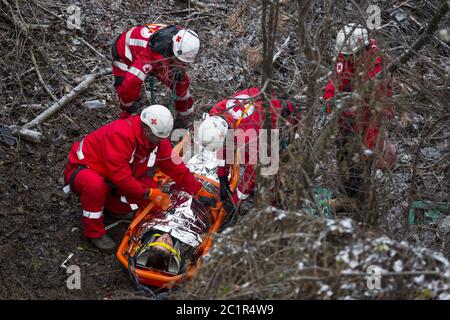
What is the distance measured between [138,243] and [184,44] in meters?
1.94

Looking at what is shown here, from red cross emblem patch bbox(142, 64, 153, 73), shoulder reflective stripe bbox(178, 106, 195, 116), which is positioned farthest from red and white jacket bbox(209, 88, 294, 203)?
shoulder reflective stripe bbox(178, 106, 195, 116)

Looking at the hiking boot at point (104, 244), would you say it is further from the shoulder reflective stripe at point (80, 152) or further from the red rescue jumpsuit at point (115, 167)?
the shoulder reflective stripe at point (80, 152)

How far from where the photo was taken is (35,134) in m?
6.83

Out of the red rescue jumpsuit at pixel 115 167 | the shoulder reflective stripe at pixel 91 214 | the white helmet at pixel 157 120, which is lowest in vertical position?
the shoulder reflective stripe at pixel 91 214

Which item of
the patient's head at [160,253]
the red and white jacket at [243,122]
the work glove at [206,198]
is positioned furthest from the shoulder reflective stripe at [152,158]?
the patient's head at [160,253]

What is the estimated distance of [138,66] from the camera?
6320mm

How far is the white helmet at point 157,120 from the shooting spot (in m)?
5.68

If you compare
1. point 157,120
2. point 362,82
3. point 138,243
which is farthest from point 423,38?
point 138,243

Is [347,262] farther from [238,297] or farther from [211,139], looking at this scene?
[211,139]

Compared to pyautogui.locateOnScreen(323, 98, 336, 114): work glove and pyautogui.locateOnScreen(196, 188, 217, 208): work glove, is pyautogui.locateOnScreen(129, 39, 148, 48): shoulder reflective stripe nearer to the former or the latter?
pyautogui.locateOnScreen(196, 188, 217, 208): work glove

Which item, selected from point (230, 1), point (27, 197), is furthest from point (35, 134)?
point (230, 1)

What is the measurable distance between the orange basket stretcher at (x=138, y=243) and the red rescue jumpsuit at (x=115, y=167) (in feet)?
0.72

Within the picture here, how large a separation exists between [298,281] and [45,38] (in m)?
5.23

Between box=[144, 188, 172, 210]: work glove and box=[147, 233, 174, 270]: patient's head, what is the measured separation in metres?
0.46
